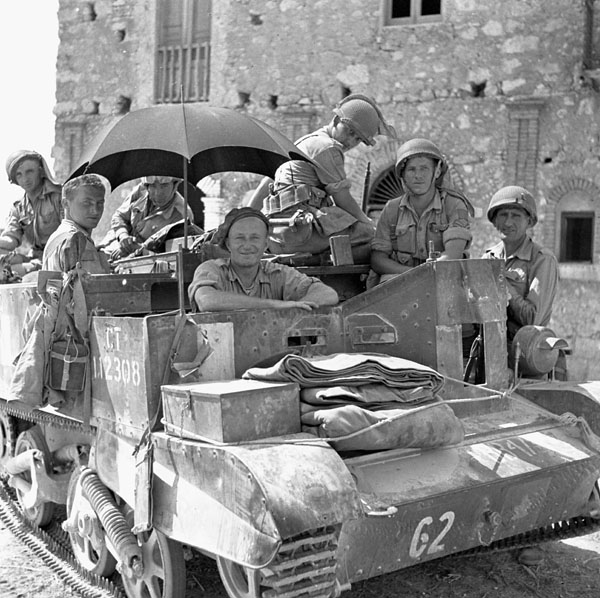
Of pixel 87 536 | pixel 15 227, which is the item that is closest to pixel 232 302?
pixel 87 536

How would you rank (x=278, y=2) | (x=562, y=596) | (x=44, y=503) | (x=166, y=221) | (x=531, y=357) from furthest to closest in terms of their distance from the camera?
(x=278, y=2) → (x=166, y=221) → (x=44, y=503) → (x=531, y=357) → (x=562, y=596)

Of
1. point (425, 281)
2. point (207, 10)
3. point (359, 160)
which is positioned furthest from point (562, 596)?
point (207, 10)

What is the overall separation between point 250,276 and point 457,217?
182cm

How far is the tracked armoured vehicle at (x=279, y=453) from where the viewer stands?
13.7ft

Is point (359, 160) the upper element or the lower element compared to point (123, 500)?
upper

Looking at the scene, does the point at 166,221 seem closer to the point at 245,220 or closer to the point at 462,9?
the point at 245,220

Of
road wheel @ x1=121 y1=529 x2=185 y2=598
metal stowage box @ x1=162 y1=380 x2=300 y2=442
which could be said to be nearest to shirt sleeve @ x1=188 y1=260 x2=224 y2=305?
metal stowage box @ x1=162 y1=380 x2=300 y2=442

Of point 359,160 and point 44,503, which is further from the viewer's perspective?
point 359,160

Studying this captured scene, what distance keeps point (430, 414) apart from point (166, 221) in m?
4.61

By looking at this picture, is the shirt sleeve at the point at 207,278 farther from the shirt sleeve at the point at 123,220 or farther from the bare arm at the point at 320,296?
the shirt sleeve at the point at 123,220

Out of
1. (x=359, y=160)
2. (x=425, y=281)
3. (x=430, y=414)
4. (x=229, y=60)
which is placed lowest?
(x=430, y=414)

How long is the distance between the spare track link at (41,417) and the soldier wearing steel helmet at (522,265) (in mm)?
2881

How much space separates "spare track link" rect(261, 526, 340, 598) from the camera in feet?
13.4

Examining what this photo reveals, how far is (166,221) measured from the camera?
28.8 feet
